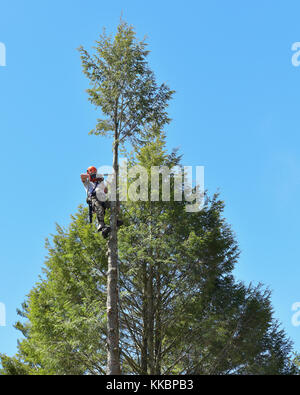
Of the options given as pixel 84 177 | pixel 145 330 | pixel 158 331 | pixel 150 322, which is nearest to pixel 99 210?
pixel 84 177

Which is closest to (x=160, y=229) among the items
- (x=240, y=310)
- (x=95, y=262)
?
(x=95, y=262)

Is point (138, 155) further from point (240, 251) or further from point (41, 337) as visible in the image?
point (41, 337)

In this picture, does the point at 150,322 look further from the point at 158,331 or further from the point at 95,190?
the point at 95,190

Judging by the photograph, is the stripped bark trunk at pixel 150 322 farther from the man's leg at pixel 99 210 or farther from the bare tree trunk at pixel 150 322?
the man's leg at pixel 99 210

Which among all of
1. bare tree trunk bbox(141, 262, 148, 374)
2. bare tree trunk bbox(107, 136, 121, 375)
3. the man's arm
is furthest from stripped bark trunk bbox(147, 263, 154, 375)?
the man's arm

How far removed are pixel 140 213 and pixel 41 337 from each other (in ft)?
15.8

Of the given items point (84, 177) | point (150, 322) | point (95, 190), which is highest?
point (84, 177)

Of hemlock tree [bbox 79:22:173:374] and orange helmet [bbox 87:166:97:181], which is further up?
hemlock tree [bbox 79:22:173:374]

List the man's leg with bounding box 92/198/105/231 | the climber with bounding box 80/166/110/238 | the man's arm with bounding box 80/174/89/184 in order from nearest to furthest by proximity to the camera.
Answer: the man's leg with bounding box 92/198/105/231, the climber with bounding box 80/166/110/238, the man's arm with bounding box 80/174/89/184

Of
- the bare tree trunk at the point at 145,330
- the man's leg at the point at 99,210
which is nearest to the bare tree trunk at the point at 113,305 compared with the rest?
the man's leg at the point at 99,210

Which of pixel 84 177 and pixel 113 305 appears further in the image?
pixel 84 177

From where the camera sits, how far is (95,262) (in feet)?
39.6

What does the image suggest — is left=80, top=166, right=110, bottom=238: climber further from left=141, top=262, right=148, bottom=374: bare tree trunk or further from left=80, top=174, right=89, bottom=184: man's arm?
left=141, top=262, right=148, bottom=374: bare tree trunk

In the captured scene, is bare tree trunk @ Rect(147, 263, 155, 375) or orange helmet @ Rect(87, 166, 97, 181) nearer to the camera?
orange helmet @ Rect(87, 166, 97, 181)
